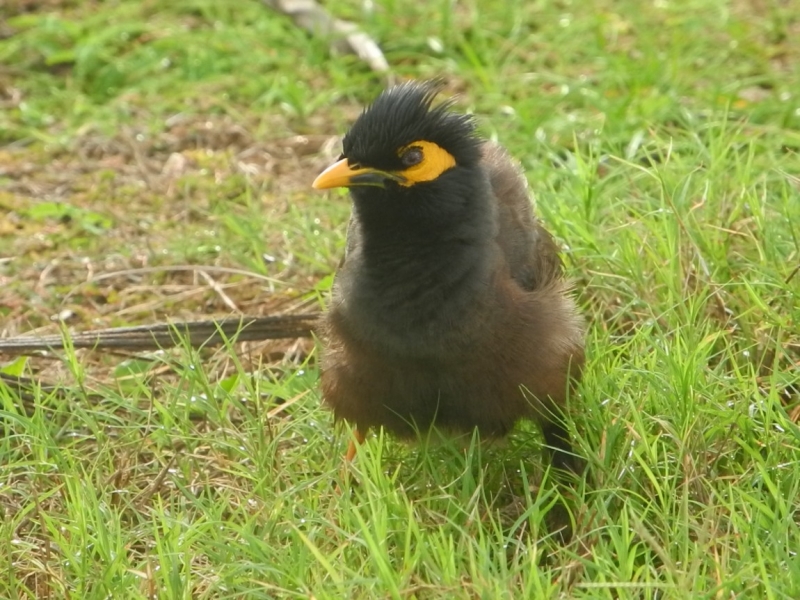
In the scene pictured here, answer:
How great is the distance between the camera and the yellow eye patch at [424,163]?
3443 millimetres

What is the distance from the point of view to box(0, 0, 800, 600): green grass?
310 cm

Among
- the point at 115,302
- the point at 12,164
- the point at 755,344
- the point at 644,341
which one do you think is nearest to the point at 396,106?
the point at 644,341

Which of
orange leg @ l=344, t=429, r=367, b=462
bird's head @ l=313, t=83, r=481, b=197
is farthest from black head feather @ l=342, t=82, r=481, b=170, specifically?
orange leg @ l=344, t=429, r=367, b=462

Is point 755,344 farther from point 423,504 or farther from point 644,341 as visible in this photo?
point 423,504

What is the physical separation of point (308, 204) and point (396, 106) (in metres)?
1.92

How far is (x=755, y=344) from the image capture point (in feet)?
12.7

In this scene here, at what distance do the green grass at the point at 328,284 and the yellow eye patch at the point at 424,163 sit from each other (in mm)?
772

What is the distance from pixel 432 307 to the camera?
340cm

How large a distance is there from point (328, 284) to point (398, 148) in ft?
3.98

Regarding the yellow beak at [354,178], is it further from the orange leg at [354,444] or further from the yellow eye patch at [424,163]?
the orange leg at [354,444]

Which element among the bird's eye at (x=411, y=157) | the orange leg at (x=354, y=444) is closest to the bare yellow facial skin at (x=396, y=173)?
the bird's eye at (x=411, y=157)

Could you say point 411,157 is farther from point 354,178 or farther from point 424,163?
point 354,178

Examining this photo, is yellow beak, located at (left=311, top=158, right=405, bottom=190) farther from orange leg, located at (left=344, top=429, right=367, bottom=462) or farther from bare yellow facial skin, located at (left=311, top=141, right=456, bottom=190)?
orange leg, located at (left=344, top=429, right=367, bottom=462)

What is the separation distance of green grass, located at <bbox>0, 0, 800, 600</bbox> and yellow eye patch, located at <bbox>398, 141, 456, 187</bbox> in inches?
30.4
